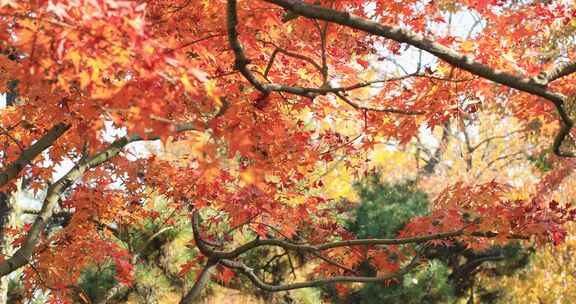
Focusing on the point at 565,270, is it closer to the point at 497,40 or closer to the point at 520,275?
the point at 520,275

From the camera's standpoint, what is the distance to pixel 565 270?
10008mm

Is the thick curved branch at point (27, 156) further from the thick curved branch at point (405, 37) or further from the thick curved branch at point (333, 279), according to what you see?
the thick curved branch at point (405, 37)

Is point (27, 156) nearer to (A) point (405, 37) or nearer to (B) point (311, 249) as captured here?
(B) point (311, 249)

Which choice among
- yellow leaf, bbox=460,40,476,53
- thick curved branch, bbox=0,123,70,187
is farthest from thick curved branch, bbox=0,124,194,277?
yellow leaf, bbox=460,40,476,53

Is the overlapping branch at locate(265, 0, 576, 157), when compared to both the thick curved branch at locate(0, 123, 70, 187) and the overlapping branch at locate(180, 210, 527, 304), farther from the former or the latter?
the thick curved branch at locate(0, 123, 70, 187)

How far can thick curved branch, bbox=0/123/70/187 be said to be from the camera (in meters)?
4.43

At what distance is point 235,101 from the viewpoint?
4.37 meters

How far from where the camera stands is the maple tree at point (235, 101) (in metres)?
2.74

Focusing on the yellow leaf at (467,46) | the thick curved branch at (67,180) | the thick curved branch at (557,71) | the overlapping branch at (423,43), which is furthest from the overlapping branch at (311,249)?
the overlapping branch at (423,43)

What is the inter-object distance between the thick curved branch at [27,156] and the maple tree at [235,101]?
0.01 m

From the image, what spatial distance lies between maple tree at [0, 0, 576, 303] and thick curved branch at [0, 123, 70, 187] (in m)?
0.01

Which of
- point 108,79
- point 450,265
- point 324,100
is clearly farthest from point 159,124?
point 450,265

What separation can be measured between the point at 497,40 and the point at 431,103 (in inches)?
25.5

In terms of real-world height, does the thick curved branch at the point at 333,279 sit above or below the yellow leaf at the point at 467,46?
below
